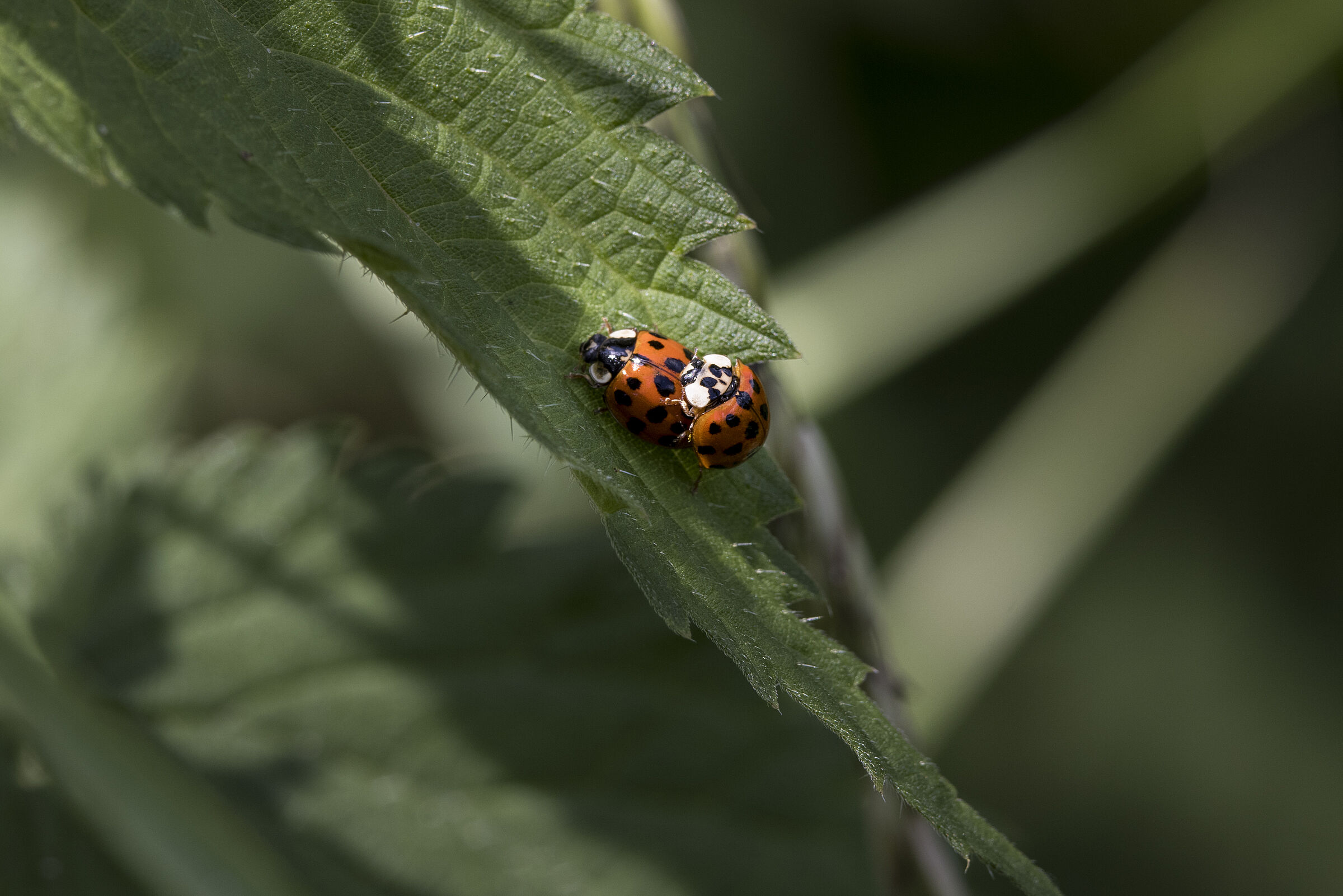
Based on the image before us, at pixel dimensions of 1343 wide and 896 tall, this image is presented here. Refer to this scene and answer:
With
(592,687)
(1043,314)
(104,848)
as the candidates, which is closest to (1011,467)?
(1043,314)

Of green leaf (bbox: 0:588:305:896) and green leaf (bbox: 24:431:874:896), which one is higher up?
green leaf (bbox: 24:431:874:896)

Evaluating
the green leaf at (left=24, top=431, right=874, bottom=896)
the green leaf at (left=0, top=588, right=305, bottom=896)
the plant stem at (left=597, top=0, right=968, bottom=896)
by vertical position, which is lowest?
the green leaf at (left=0, top=588, right=305, bottom=896)

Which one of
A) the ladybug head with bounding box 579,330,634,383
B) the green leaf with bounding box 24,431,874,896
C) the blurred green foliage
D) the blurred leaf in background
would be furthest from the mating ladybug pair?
the blurred leaf in background

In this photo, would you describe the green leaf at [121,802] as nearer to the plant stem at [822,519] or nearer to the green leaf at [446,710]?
the green leaf at [446,710]

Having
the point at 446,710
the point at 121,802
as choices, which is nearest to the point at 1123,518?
the point at 446,710

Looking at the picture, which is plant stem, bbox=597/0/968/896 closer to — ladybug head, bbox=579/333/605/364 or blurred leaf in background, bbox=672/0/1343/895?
ladybug head, bbox=579/333/605/364

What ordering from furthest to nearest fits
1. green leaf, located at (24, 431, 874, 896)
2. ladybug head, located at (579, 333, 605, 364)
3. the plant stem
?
green leaf, located at (24, 431, 874, 896)
the plant stem
ladybug head, located at (579, 333, 605, 364)

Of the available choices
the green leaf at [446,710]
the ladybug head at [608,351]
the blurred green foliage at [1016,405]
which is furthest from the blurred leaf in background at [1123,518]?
the ladybug head at [608,351]

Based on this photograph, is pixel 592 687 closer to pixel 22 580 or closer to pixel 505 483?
pixel 505 483
